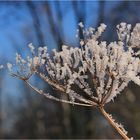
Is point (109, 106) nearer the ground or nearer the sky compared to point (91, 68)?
nearer the ground

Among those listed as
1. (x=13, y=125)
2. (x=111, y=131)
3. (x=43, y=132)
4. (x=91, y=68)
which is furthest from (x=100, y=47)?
(x=13, y=125)

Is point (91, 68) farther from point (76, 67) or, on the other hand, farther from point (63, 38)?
point (63, 38)

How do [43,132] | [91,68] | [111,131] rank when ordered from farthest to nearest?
1. [43,132]
2. [111,131]
3. [91,68]

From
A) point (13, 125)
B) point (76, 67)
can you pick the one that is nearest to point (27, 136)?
point (13, 125)

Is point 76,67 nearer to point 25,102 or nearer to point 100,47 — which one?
point 100,47

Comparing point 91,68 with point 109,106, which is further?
point 109,106

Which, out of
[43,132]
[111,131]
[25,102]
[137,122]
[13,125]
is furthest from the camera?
[13,125]

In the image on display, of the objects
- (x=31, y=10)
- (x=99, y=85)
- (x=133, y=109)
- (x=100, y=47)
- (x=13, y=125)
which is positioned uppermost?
(x=31, y=10)
